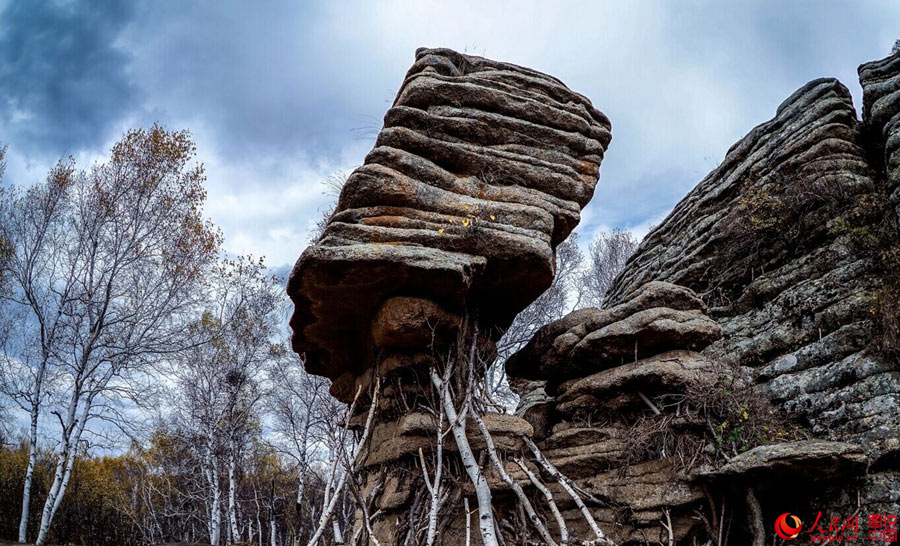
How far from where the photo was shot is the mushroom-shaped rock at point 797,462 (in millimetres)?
4895

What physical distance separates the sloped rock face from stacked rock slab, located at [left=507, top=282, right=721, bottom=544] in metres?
0.93

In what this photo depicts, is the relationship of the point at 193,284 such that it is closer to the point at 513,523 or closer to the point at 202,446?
the point at 202,446

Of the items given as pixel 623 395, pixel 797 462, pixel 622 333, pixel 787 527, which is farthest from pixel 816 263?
pixel 787 527

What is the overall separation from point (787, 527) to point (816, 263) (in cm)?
385

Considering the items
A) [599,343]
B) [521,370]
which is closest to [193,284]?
[521,370]

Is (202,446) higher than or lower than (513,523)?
higher

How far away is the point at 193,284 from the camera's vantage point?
1833cm

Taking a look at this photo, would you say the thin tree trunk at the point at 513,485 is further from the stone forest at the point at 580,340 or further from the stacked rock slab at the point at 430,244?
the stacked rock slab at the point at 430,244

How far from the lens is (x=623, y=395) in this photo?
22.7 ft

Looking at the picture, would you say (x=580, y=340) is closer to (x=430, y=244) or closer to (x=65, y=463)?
(x=430, y=244)

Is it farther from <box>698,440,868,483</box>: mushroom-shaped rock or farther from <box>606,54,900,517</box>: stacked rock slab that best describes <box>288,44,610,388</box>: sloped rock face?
<box>698,440,868,483</box>: mushroom-shaped rock

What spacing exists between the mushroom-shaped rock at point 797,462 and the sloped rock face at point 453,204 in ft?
9.97

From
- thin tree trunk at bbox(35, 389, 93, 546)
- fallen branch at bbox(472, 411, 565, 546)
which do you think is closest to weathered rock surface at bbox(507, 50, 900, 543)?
fallen branch at bbox(472, 411, 565, 546)

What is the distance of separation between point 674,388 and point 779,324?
6.73 ft
